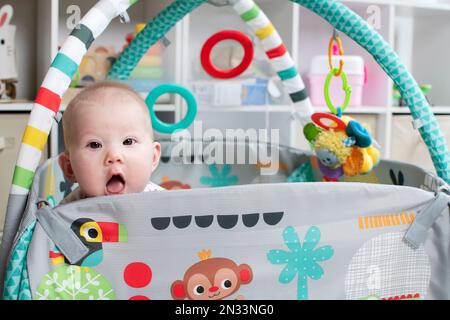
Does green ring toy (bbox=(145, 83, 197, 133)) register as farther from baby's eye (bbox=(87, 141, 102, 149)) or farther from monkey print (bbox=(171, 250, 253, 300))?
monkey print (bbox=(171, 250, 253, 300))

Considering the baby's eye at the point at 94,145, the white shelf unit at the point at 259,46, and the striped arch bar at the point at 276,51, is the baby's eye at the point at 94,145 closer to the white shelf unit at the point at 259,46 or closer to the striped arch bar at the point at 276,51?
the striped arch bar at the point at 276,51

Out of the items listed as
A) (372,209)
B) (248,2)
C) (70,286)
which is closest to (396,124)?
(248,2)

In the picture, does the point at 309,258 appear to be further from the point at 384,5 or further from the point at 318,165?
the point at 384,5

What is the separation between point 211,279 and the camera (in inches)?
34.5

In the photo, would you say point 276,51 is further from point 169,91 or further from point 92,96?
point 92,96

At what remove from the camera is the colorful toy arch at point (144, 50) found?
35.2 inches

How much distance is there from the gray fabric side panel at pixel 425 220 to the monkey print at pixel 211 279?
0.88ft

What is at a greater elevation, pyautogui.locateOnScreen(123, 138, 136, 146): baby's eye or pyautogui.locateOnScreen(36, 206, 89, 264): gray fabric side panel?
pyautogui.locateOnScreen(123, 138, 136, 146): baby's eye

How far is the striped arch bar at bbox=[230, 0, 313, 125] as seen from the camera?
4.85 feet

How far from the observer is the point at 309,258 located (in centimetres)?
90

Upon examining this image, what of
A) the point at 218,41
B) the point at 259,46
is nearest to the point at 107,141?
the point at 218,41

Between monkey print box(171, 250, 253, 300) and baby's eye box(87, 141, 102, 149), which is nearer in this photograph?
monkey print box(171, 250, 253, 300)

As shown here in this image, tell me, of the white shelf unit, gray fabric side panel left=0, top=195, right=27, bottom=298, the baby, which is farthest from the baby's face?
the white shelf unit

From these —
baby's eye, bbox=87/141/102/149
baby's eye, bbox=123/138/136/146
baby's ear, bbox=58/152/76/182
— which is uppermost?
baby's eye, bbox=123/138/136/146
